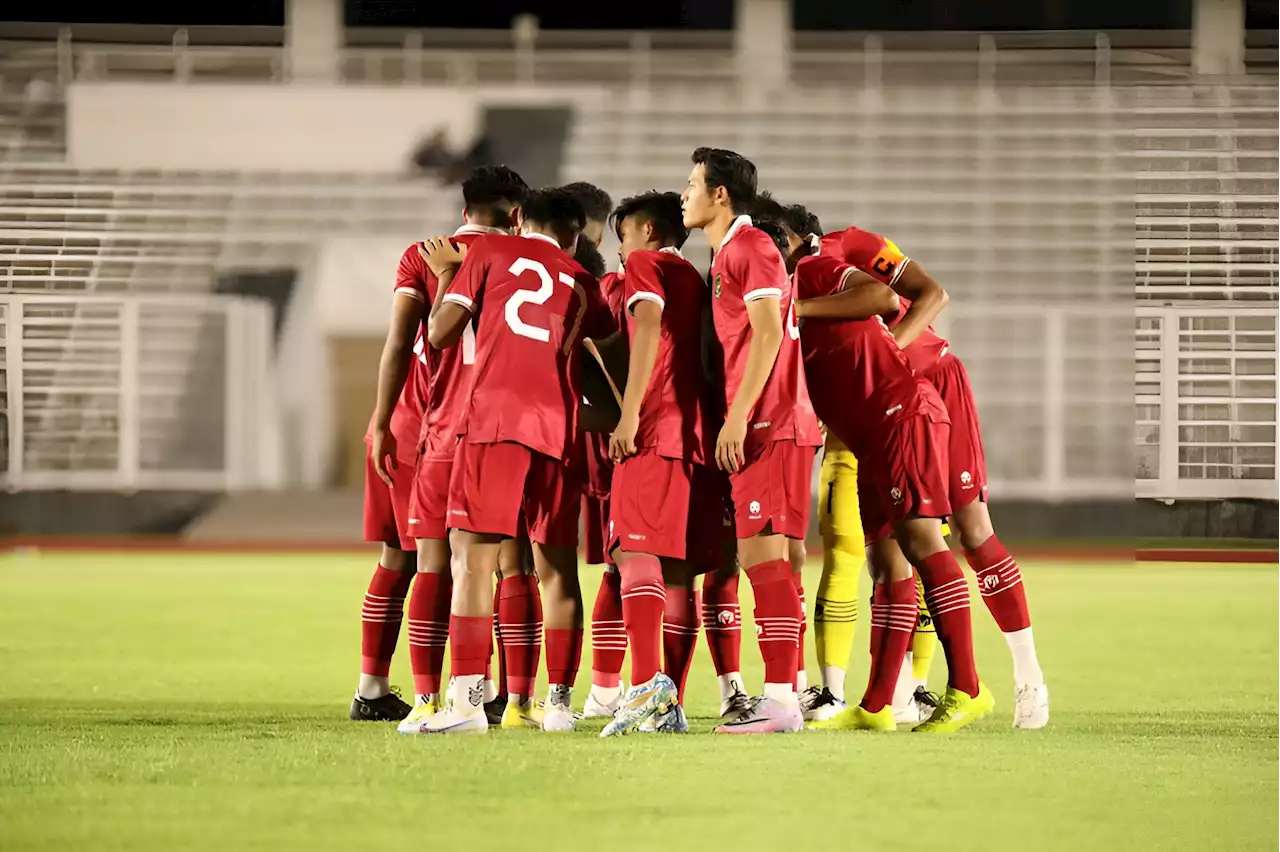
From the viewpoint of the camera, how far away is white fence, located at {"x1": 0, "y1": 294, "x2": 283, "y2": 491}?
65.8 ft

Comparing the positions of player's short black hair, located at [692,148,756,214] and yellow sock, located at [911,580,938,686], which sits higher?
player's short black hair, located at [692,148,756,214]

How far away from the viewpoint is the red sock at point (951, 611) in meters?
5.88

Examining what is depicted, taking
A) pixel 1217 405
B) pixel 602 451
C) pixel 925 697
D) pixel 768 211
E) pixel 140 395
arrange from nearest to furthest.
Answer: pixel 602 451 → pixel 768 211 → pixel 925 697 → pixel 1217 405 → pixel 140 395

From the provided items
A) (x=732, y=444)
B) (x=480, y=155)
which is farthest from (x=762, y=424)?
(x=480, y=155)

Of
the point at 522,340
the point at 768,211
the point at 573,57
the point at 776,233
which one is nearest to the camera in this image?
the point at 522,340

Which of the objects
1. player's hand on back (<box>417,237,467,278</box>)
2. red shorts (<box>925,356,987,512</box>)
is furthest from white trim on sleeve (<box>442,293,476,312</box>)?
red shorts (<box>925,356,987,512</box>)

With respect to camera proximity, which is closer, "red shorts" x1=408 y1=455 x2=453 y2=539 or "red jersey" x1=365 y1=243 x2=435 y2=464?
"red shorts" x1=408 y1=455 x2=453 y2=539

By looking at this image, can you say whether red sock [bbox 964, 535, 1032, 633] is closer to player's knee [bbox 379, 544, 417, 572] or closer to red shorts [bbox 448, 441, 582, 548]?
red shorts [bbox 448, 441, 582, 548]

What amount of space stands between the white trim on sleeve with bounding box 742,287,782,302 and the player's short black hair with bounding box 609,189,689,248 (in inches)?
18.2

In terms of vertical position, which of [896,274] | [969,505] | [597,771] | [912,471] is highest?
[896,274]

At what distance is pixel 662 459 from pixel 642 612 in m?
0.48

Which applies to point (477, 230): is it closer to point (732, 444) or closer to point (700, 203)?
point (700, 203)

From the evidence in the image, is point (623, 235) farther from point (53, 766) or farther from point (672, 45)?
point (672, 45)

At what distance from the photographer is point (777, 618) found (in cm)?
564
